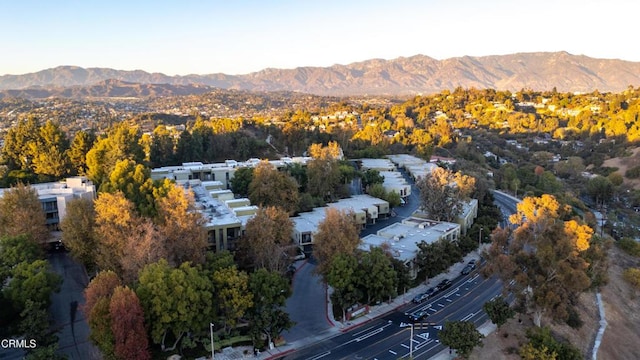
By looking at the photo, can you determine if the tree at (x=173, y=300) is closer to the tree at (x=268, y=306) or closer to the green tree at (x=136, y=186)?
the tree at (x=268, y=306)

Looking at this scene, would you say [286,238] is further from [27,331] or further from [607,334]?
[607,334]

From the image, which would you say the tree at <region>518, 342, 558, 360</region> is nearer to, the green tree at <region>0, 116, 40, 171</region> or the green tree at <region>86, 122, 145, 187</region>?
the green tree at <region>86, 122, 145, 187</region>

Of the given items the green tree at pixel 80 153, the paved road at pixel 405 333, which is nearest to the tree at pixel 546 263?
the paved road at pixel 405 333

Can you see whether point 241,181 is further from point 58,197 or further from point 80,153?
point 80,153

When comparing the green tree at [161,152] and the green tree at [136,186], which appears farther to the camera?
the green tree at [161,152]

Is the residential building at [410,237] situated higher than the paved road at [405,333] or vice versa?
the residential building at [410,237]

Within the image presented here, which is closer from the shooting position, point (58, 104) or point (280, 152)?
point (280, 152)

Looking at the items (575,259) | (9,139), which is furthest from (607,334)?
(9,139)
